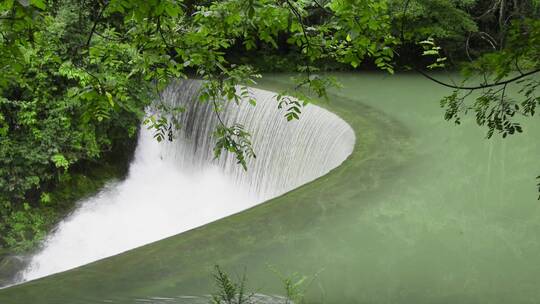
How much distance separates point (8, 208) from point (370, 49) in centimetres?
563

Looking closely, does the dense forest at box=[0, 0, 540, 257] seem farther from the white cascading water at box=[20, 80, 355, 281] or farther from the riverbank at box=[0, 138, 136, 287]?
the white cascading water at box=[20, 80, 355, 281]

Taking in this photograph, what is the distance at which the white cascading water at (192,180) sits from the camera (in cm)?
734

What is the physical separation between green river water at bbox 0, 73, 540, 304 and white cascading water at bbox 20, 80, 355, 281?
111 centimetres

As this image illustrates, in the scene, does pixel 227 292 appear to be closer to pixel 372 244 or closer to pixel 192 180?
pixel 372 244

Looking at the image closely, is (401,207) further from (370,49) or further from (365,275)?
(370,49)

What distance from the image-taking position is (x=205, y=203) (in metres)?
8.70

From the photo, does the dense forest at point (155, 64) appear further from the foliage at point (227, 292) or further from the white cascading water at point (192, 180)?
the foliage at point (227, 292)

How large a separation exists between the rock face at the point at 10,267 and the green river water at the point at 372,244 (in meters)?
2.15

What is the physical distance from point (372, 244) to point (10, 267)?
13.3 ft

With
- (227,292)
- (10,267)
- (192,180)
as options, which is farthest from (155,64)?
(192,180)

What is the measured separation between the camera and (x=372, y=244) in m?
4.89

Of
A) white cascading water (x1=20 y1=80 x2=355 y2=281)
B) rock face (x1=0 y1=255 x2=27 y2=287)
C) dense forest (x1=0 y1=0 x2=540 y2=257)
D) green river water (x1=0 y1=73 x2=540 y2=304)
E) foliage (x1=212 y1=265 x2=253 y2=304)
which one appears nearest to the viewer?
dense forest (x1=0 y1=0 x2=540 y2=257)

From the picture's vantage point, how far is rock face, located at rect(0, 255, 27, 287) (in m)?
6.33

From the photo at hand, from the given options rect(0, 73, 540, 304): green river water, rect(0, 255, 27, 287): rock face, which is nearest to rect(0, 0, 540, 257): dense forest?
rect(0, 255, 27, 287): rock face
